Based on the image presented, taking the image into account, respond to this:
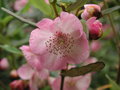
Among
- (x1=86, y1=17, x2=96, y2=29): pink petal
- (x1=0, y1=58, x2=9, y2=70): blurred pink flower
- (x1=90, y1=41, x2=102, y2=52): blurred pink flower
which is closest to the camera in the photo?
(x1=86, y1=17, x2=96, y2=29): pink petal

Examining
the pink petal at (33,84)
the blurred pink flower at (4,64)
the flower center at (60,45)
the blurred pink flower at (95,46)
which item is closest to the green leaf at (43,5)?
the flower center at (60,45)

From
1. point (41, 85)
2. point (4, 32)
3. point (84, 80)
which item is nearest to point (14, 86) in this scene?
point (41, 85)

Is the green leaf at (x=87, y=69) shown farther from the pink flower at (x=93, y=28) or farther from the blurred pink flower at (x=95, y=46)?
the blurred pink flower at (x=95, y=46)

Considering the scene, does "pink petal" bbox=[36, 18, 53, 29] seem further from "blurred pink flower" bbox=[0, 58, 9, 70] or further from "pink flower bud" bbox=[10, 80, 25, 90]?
"blurred pink flower" bbox=[0, 58, 9, 70]

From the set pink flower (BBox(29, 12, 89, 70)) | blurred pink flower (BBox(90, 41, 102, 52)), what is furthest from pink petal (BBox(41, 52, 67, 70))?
blurred pink flower (BBox(90, 41, 102, 52))

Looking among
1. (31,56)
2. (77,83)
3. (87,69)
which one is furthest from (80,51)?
(77,83)

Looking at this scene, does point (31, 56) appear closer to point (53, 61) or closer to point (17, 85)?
point (53, 61)

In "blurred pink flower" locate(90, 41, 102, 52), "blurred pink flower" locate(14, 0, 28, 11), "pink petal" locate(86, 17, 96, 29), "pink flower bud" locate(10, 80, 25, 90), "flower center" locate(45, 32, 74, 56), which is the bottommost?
"blurred pink flower" locate(90, 41, 102, 52)
